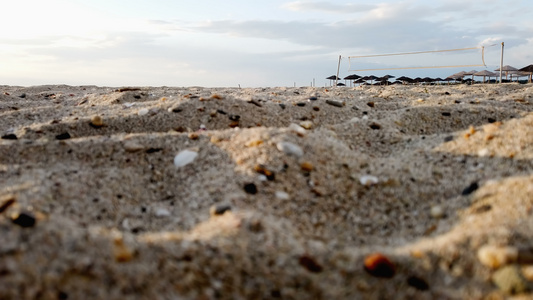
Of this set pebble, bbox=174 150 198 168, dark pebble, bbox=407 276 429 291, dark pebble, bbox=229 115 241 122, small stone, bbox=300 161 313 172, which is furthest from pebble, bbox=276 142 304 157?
dark pebble, bbox=229 115 241 122

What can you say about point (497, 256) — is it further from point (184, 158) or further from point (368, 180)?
point (184, 158)

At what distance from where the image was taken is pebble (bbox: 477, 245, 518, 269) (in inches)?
63.2

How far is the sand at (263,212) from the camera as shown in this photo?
5.08 feet

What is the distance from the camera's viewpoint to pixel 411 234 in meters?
2.20

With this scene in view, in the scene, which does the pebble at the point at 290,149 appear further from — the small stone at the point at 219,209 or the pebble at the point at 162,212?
the pebble at the point at 162,212

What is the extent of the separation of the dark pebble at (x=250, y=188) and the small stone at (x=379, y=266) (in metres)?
0.92

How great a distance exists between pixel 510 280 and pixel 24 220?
78.5 inches

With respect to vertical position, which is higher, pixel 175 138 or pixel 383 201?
pixel 175 138

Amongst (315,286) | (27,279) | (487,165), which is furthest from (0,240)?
(487,165)

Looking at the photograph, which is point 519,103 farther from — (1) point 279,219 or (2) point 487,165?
(1) point 279,219

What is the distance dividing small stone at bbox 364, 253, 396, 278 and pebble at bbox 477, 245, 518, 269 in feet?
1.18

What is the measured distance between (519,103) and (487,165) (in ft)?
14.5

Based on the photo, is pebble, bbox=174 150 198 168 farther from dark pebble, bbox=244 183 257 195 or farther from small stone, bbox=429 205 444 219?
small stone, bbox=429 205 444 219

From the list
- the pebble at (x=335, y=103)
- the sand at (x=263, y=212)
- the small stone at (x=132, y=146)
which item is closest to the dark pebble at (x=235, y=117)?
the sand at (x=263, y=212)
